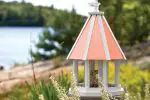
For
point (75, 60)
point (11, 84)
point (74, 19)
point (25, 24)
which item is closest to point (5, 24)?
point (25, 24)

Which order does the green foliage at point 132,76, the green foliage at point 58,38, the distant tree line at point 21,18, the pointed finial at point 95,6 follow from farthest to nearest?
the distant tree line at point 21,18 < the green foliage at point 58,38 < the green foliage at point 132,76 < the pointed finial at point 95,6

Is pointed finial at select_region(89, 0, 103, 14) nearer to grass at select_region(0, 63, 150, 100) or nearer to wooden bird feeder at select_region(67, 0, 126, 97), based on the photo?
wooden bird feeder at select_region(67, 0, 126, 97)

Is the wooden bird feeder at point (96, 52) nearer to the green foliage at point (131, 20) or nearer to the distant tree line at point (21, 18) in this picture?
the green foliage at point (131, 20)

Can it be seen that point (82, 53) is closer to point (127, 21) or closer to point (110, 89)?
point (110, 89)

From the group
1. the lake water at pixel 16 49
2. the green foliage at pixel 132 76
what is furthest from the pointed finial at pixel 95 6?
the lake water at pixel 16 49

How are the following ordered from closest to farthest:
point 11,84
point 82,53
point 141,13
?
1. point 82,53
2. point 11,84
3. point 141,13

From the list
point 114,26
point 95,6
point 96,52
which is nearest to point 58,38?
point 114,26

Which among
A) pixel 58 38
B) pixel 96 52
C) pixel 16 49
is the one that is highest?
pixel 96 52

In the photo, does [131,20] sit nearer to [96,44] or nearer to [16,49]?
[96,44]

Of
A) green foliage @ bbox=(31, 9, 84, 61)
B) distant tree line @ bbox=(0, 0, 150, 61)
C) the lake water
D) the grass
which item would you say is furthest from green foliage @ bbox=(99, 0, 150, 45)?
the grass

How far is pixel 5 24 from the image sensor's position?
159ft

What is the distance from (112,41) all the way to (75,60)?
42 cm

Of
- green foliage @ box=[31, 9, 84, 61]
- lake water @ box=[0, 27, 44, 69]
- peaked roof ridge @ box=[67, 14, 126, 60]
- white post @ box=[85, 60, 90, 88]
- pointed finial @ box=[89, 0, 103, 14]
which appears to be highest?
pointed finial @ box=[89, 0, 103, 14]

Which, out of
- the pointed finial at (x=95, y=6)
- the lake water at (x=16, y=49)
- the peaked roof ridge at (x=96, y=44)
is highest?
the pointed finial at (x=95, y=6)
